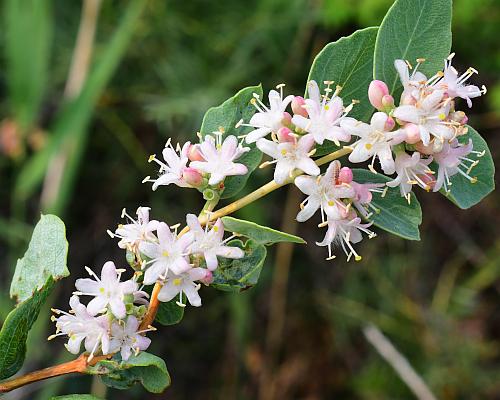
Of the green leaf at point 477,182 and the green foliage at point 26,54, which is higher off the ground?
the green foliage at point 26,54

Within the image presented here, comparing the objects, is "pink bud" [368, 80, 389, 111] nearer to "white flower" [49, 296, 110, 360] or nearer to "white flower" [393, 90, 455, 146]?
"white flower" [393, 90, 455, 146]

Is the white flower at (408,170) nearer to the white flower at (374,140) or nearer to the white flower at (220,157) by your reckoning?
the white flower at (374,140)

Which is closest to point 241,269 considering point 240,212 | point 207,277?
point 207,277

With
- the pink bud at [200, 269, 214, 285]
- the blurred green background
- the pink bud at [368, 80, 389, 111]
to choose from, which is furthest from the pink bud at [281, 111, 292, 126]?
the blurred green background

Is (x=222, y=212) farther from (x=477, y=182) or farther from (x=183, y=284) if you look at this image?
(x=477, y=182)

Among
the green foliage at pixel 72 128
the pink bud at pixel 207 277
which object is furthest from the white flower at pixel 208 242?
the green foliage at pixel 72 128
